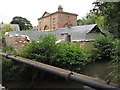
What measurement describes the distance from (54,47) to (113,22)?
3.55 m

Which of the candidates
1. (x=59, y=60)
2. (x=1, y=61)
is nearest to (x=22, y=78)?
(x=1, y=61)

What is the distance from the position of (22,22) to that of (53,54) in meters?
39.1

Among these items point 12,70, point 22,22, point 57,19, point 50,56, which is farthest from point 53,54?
point 22,22

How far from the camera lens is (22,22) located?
41125mm

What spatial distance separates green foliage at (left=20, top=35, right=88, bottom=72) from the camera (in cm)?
519

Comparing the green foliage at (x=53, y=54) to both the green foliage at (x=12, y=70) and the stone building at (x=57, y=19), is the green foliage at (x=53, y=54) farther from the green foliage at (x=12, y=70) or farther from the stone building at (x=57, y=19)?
the stone building at (x=57, y=19)

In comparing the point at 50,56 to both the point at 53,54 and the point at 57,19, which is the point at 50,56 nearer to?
the point at 53,54

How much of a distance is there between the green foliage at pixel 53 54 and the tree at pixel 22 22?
37.3 metres

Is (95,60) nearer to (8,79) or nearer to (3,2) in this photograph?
(8,79)

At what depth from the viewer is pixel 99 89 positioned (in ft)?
4.56

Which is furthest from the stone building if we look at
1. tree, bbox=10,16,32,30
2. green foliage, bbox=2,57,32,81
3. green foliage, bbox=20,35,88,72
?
green foliage, bbox=2,57,32,81

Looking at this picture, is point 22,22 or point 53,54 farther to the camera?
point 22,22

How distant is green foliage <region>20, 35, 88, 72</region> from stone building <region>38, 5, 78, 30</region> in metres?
19.5

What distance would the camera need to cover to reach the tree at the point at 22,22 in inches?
1581
